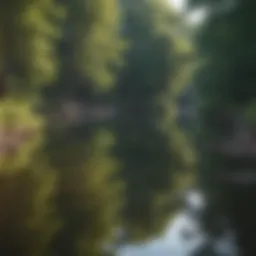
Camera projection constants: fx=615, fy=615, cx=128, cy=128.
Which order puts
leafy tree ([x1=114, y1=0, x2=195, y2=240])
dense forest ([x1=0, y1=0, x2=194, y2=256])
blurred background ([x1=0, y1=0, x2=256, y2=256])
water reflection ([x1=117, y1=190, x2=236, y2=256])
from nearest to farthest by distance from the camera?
water reflection ([x1=117, y1=190, x2=236, y2=256]) → blurred background ([x1=0, y1=0, x2=256, y2=256]) → dense forest ([x1=0, y1=0, x2=194, y2=256]) → leafy tree ([x1=114, y1=0, x2=195, y2=240])

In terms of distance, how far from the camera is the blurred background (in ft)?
15.8

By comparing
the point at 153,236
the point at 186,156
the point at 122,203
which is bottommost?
the point at 153,236

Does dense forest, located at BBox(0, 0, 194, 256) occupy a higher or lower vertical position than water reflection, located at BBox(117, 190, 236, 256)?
higher

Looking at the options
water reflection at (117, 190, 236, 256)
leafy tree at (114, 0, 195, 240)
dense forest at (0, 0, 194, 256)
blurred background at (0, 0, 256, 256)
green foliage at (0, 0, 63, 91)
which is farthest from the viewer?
leafy tree at (114, 0, 195, 240)

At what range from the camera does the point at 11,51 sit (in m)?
13.7

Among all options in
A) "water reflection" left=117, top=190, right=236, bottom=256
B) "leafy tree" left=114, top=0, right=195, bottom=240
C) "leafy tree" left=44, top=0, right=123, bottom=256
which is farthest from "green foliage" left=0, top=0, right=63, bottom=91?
"water reflection" left=117, top=190, right=236, bottom=256

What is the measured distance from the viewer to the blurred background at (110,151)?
4801 millimetres

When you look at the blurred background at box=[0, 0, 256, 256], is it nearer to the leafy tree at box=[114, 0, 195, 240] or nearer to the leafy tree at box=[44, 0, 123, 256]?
the leafy tree at box=[44, 0, 123, 256]

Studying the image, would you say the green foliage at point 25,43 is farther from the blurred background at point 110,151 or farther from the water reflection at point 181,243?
the water reflection at point 181,243

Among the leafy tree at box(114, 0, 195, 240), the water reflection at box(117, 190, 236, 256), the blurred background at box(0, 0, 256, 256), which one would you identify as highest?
the leafy tree at box(114, 0, 195, 240)

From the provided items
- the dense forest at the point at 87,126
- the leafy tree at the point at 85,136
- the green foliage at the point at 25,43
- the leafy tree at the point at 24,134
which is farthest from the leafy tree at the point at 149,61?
the leafy tree at the point at 24,134

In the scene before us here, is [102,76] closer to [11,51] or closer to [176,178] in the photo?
[11,51]

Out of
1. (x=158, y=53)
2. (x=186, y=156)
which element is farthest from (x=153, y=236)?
(x=158, y=53)

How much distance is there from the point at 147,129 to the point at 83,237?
38.0 ft
